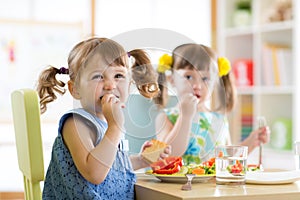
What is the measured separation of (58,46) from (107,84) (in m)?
2.68

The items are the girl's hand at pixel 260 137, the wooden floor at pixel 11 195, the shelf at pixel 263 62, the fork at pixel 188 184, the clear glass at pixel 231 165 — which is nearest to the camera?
the fork at pixel 188 184

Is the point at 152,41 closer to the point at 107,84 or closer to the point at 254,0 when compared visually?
the point at 107,84

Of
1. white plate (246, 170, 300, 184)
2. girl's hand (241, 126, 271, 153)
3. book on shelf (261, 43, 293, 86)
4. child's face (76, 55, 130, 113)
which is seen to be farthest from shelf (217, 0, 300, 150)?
child's face (76, 55, 130, 113)

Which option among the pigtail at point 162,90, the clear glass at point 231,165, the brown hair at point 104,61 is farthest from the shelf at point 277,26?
the clear glass at point 231,165

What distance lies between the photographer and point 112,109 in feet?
4.87

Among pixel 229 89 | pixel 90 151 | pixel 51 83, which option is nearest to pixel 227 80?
pixel 229 89

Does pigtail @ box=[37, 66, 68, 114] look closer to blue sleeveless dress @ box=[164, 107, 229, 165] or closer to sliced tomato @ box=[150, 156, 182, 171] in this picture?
sliced tomato @ box=[150, 156, 182, 171]

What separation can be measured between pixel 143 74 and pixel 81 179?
0.34m

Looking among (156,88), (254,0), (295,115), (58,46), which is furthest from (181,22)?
(156,88)

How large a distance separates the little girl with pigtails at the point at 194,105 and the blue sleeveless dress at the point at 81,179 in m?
0.19

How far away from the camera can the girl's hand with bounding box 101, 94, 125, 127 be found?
58.4 inches

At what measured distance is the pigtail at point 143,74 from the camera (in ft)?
5.17

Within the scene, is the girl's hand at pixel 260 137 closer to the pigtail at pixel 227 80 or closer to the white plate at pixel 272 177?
the pigtail at pixel 227 80

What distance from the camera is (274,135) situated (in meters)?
3.73
